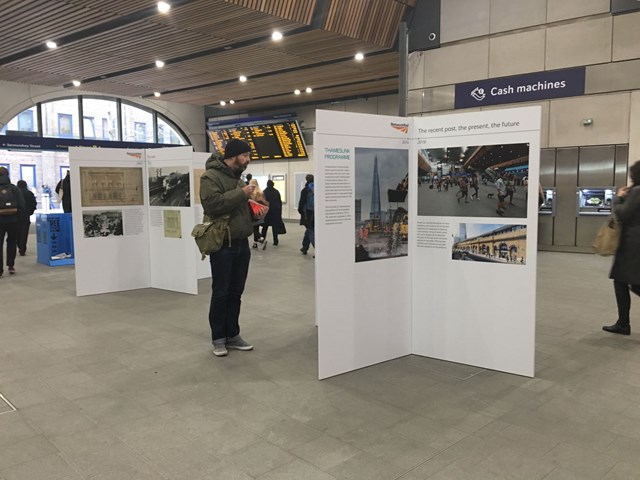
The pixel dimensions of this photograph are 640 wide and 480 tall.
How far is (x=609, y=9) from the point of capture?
30.7 ft

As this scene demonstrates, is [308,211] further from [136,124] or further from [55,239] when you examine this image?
[136,124]

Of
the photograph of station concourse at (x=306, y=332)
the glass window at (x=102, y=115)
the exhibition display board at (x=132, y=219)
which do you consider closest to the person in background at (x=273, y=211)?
the photograph of station concourse at (x=306, y=332)

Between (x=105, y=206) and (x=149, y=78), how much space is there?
8531 millimetres

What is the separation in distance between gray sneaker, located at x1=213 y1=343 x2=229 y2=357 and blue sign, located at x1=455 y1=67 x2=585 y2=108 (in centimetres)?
846

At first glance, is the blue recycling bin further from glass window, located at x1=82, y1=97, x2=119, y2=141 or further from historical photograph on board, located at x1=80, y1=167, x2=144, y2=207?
glass window, located at x1=82, y1=97, x2=119, y2=141

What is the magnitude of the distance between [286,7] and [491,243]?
6652mm

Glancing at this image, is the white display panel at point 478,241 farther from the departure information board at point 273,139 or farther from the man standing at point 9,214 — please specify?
the departure information board at point 273,139

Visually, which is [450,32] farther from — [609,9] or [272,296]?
[272,296]

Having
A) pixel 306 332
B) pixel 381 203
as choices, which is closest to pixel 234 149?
pixel 381 203

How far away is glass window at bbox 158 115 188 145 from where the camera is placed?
68.0ft

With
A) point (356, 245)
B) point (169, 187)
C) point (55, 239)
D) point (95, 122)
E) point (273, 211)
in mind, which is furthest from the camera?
point (95, 122)

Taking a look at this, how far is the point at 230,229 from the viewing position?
14.0ft

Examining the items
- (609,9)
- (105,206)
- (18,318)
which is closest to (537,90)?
(609,9)

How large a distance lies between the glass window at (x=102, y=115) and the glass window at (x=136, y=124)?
351 mm
